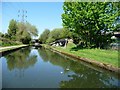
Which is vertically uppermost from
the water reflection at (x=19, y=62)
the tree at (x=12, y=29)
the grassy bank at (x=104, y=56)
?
the tree at (x=12, y=29)

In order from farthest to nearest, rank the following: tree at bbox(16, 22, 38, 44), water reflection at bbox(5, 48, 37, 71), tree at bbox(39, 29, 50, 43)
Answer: tree at bbox(39, 29, 50, 43), tree at bbox(16, 22, 38, 44), water reflection at bbox(5, 48, 37, 71)

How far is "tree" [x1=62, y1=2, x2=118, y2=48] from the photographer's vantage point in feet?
107

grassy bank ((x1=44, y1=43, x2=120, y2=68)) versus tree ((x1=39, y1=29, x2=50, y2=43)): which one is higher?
tree ((x1=39, y1=29, x2=50, y2=43))

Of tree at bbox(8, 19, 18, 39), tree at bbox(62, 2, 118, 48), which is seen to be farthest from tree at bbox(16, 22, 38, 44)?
tree at bbox(62, 2, 118, 48)

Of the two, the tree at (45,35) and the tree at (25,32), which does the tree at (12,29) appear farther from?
the tree at (45,35)

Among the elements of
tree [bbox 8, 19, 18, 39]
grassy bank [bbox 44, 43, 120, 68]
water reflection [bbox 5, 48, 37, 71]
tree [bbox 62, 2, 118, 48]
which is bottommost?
water reflection [bbox 5, 48, 37, 71]

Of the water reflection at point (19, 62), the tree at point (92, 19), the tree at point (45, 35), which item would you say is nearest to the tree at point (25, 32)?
the tree at point (45, 35)

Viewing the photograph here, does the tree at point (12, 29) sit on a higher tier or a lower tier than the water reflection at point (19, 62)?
higher

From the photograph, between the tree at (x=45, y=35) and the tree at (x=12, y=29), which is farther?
the tree at (x=45, y=35)

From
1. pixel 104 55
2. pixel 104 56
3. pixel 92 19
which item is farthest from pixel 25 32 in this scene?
pixel 104 56

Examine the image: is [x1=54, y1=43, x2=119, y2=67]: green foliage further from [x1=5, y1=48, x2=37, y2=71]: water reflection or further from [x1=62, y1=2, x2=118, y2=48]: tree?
[x1=5, y1=48, x2=37, y2=71]: water reflection

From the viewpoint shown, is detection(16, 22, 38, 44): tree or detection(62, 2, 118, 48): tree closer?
detection(62, 2, 118, 48): tree

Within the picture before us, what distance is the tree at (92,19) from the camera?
32500mm

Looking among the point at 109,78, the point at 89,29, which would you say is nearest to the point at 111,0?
the point at 89,29
